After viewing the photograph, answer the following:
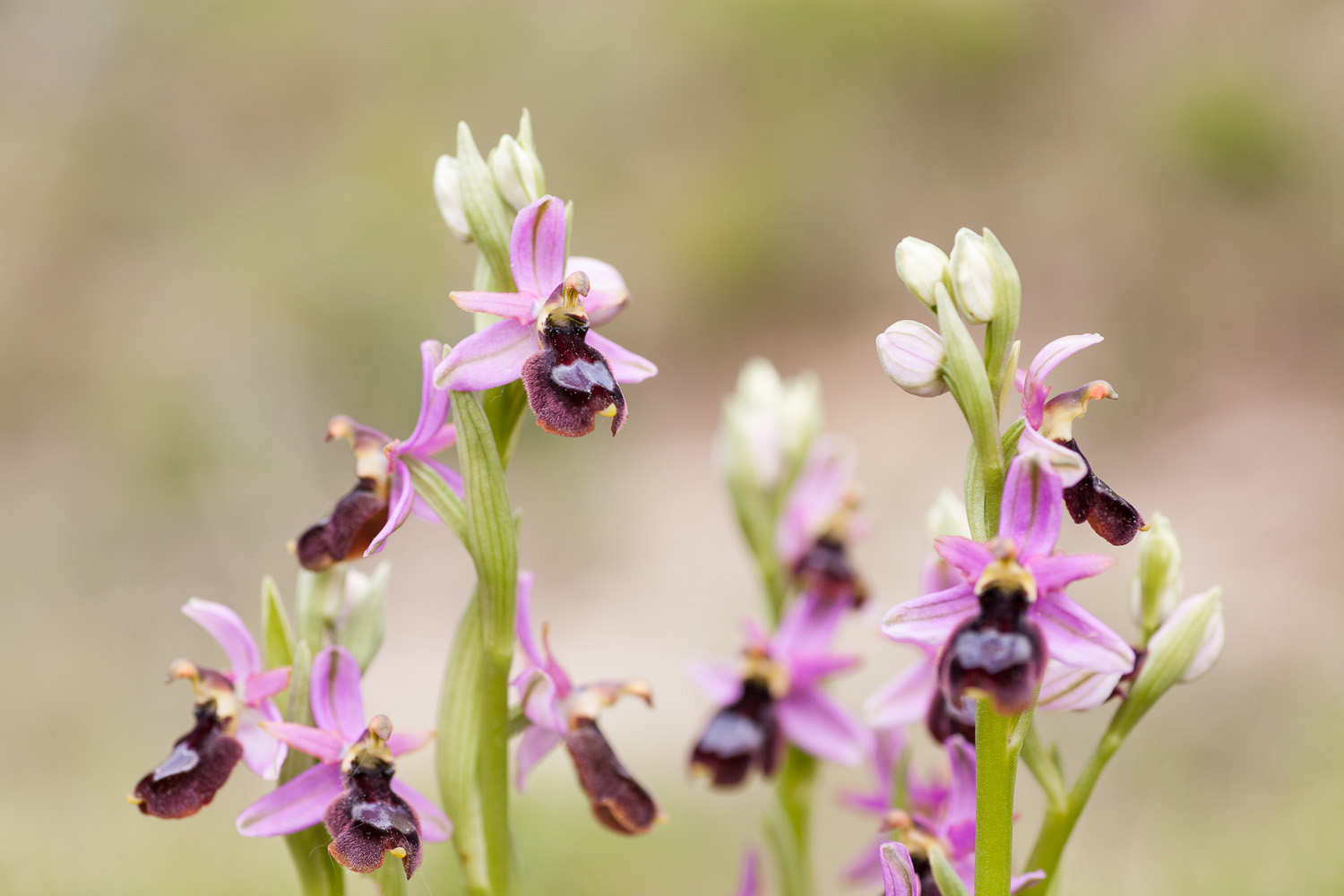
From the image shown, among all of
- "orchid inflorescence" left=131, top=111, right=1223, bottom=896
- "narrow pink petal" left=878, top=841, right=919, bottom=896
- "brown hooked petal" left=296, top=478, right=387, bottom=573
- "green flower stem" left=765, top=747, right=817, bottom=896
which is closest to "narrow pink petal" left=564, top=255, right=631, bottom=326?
"orchid inflorescence" left=131, top=111, right=1223, bottom=896

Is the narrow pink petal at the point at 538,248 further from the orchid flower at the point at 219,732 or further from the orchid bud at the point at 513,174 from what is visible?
the orchid flower at the point at 219,732

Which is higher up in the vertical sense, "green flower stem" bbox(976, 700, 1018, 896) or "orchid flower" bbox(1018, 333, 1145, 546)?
"orchid flower" bbox(1018, 333, 1145, 546)

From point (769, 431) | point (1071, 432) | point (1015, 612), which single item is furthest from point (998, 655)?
point (769, 431)

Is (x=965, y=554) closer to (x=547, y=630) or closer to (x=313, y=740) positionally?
(x=547, y=630)

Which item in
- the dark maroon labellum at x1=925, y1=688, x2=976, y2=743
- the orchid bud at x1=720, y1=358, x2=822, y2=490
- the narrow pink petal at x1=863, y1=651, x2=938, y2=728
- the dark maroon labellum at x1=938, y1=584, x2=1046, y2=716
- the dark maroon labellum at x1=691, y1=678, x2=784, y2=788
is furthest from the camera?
the orchid bud at x1=720, y1=358, x2=822, y2=490

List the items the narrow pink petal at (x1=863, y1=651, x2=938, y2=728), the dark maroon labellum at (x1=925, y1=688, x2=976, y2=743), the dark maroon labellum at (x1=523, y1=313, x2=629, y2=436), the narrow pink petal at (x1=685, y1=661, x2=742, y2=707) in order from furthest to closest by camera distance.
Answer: the narrow pink petal at (x1=685, y1=661, x2=742, y2=707)
the narrow pink petal at (x1=863, y1=651, x2=938, y2=728)
the dark maroon labellum at (x1=925, y1=688, x2=976, y2=743)
the dark maroon labellum at (x1=523, y1=313, x2=629, y2=436)

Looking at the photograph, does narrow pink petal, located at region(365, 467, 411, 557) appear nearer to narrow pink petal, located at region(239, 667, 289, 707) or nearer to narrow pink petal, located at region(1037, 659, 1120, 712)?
narrow pink petal, located at region(239, 667, 289, 707)
